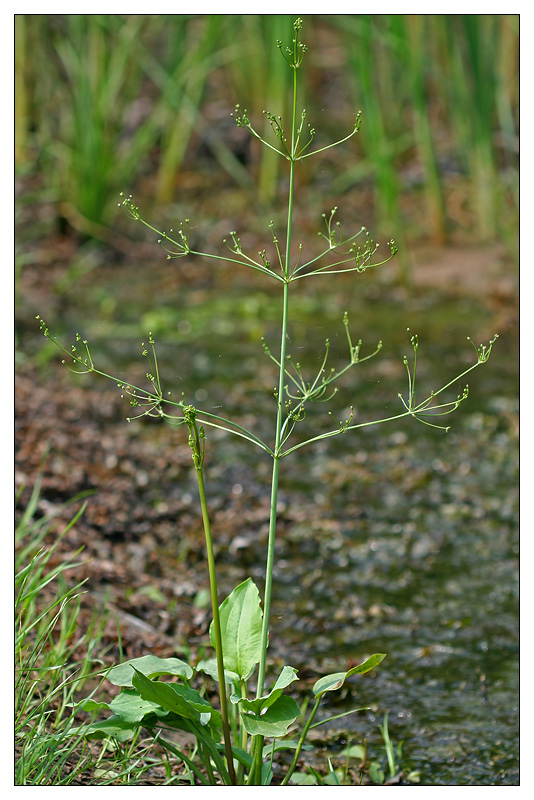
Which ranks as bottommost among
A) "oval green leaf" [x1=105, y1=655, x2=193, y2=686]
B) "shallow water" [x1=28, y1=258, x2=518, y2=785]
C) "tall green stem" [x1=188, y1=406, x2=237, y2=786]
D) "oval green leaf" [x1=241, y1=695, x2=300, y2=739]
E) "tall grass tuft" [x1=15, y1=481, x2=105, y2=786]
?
"shallow water" [x1=28, y1=258, x2=518, y2=785]

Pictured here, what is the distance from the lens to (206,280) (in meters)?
5.97

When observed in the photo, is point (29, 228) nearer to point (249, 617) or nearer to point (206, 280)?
point (206, 280)

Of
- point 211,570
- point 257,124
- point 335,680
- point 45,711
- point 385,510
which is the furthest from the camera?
point 257,124

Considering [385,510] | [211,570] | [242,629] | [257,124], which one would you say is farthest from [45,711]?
[257,124]

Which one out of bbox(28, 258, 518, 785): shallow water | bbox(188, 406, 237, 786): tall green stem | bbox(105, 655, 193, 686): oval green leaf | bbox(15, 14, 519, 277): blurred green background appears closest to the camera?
bbox(188, 406, 237, 786): tall green stem

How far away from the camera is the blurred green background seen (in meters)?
5.70

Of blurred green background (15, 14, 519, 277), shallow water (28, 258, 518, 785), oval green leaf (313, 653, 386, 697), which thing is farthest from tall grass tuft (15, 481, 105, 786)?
blurred green background (15, 14, 519, 277)

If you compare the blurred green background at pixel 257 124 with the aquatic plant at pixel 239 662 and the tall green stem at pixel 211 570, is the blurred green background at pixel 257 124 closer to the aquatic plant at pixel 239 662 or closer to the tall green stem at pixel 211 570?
the aquatic plant at pixel 239 662

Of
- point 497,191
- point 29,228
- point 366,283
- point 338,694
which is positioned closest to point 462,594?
point 338,694

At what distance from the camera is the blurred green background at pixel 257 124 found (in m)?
5.70

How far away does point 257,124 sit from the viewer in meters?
6.22

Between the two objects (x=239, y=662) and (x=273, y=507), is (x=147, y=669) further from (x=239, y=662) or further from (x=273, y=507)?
(x=273, y=507)

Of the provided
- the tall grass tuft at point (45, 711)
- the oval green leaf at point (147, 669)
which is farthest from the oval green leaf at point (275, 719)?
the tall grass tuft at point (45, 711)

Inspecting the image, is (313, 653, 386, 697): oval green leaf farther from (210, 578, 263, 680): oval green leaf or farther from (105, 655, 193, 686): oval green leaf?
(105, 655, 193, 686): oval green leaf
